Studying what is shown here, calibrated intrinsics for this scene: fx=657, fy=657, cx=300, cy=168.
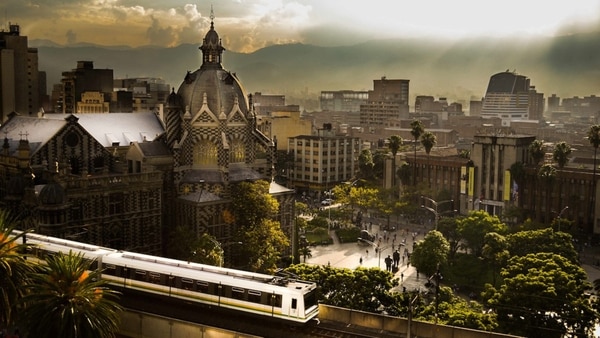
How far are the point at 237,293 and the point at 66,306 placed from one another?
13.6 metres

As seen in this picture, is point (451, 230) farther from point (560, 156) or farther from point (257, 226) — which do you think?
point (257, 226)

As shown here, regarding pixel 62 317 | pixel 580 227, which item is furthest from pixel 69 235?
pixel 580 227

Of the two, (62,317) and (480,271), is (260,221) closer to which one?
(480,271)

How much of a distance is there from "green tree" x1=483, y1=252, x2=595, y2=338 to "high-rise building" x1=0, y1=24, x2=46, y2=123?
112 metres

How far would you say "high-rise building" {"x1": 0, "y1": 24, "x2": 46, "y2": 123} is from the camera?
13438 cm

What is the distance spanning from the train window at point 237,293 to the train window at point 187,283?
353cm

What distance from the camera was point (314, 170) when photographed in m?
145

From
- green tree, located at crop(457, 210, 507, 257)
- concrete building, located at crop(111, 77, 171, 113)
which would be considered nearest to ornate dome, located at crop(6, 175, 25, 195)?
green tree, located at crop(457, 210, 507, 257)

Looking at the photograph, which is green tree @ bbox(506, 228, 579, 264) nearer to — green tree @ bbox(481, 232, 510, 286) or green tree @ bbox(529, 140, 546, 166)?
green tree @ bbox(481, 232, 510, 286)

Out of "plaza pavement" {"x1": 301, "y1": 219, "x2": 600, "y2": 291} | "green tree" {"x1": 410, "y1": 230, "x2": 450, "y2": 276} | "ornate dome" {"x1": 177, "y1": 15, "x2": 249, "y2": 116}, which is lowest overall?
"plaza pavement" {"x1": 301, "y1": 219, "x2": 600, "y2": 291}

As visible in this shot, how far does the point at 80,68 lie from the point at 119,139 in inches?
4144

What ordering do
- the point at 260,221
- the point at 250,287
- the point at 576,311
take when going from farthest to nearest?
the point at 260,221, the point at 576,311, the point at 250,287

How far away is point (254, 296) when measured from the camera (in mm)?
43312

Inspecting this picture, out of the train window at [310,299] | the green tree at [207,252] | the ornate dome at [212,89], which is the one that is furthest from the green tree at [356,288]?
the ornate dome at [212,89]
